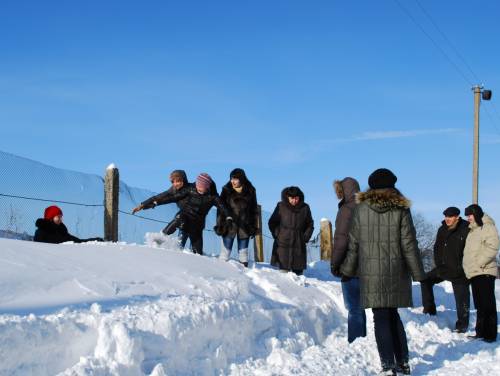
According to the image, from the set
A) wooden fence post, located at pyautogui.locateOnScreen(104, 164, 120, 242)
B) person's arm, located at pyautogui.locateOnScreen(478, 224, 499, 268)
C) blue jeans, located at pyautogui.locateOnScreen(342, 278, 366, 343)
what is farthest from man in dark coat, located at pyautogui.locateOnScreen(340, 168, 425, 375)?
wooden fence post, located at pyautogui.locateOnScreen(104, 164, 120, 242)

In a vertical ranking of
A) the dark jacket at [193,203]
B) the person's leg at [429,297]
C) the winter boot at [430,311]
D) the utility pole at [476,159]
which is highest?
the utility pole at [476,159]

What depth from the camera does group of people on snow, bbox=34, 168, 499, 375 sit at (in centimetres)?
633

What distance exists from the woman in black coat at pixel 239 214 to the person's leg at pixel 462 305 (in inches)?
120

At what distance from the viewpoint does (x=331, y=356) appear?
7.06 m

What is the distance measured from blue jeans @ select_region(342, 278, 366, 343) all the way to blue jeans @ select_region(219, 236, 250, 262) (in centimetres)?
288

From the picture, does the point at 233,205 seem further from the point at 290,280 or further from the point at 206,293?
the point at 206,293

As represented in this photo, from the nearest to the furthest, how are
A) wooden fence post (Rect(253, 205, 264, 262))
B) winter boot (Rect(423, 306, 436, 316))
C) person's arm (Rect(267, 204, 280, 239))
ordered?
1. winter boot (Rect(423, 306, 436, 316))
2. person's arm (Rect(267, 204, 280, 239))
3. wooden fence post (Rect(253, 205, 264, 262))

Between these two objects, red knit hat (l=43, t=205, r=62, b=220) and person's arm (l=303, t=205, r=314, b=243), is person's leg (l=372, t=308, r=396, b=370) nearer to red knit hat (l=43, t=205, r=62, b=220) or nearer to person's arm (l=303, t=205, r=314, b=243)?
person's arm (l=303, t=205, r=314, b=243)

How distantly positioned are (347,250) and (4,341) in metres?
3.61

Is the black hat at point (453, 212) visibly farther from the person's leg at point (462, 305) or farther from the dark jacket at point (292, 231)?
the dark jacket at point (292, 231)

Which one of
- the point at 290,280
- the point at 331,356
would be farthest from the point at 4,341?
the point at 290,280

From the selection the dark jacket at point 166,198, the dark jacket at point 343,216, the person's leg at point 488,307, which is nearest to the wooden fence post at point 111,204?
the dark jacket at point 166,198

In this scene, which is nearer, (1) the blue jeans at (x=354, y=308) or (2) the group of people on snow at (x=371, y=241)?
(2) the group of people on snow at (x=371, y=241)

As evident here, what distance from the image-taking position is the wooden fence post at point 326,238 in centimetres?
1677
